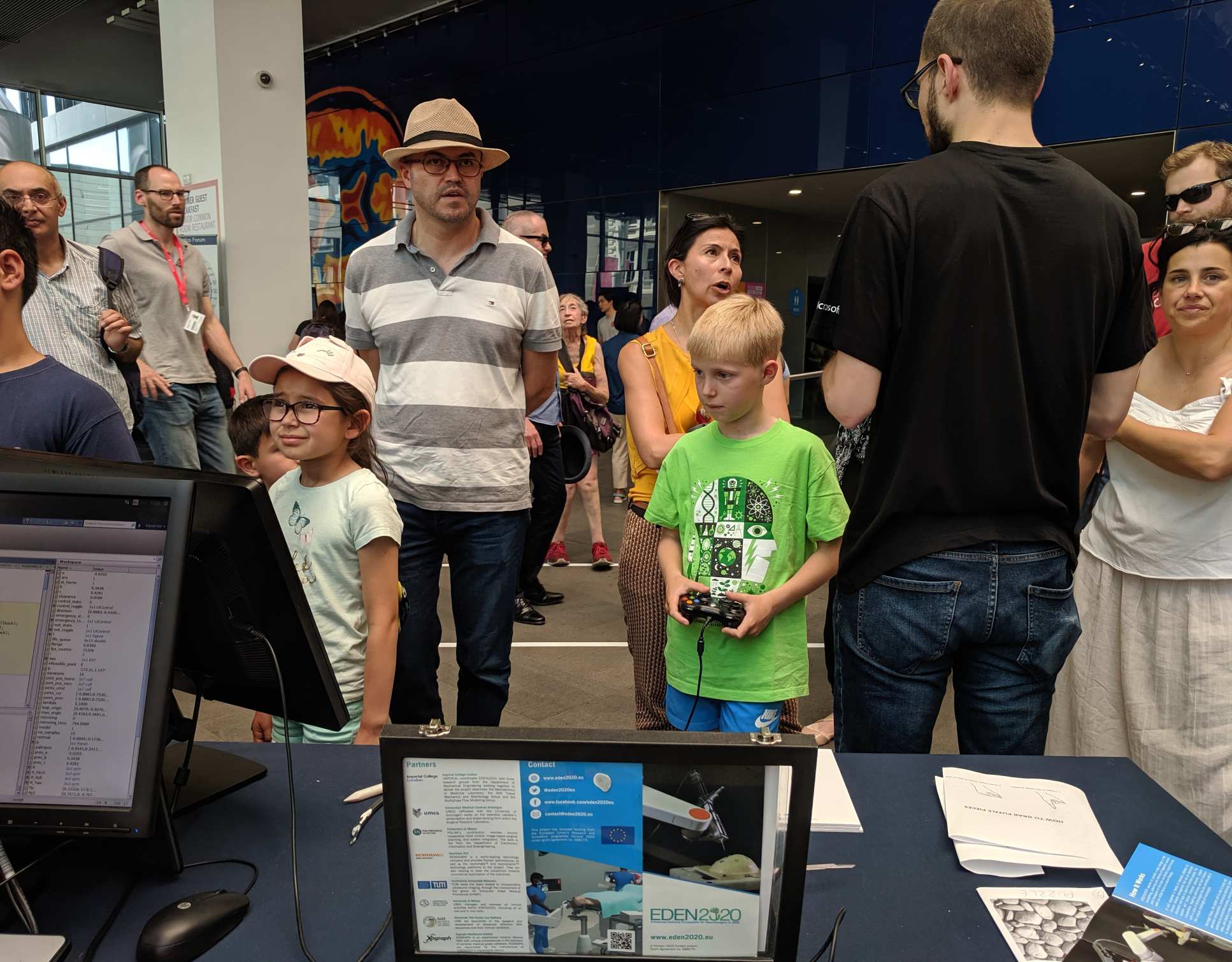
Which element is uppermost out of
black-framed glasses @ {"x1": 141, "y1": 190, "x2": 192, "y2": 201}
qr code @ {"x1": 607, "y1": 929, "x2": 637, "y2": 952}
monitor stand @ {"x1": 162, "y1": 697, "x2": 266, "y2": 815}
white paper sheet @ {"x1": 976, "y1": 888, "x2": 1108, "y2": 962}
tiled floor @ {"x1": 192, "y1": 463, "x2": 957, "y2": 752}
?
black-framed glasses @ {"x1": 141, "y1": 190, "x2": 192, "y2": 201}

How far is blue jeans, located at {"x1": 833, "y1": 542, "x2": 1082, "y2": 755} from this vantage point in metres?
1.45

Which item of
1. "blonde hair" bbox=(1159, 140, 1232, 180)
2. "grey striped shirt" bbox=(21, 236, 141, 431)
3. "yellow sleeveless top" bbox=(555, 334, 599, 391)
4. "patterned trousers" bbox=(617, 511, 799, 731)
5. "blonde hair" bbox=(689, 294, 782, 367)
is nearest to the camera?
"blonde hair" bbox=(689, 294, 782, 367)

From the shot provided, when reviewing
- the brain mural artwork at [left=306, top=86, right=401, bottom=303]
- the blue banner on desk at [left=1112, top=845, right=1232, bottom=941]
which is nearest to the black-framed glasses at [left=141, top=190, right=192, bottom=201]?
the blue banner on desk at [left=1112, top=845, right=1232, bottom=941]

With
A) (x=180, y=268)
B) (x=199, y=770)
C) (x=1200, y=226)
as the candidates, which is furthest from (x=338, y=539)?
(x=180, y=268)

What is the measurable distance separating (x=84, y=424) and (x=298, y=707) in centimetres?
89

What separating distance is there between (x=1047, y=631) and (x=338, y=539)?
134 centimetres

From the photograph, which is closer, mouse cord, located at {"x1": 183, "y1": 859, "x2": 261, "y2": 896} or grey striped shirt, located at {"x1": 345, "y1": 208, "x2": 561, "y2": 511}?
mouse cord, located at {"x1": 183, "y1": 859, "x2": 261, "y2": 896}

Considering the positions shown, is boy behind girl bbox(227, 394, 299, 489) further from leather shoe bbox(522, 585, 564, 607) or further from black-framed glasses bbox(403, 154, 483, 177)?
leather shoe bbox(522, 585, 564, 607)

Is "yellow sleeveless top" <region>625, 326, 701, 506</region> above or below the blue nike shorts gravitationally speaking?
above

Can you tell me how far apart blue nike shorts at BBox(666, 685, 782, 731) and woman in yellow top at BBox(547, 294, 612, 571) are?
2655mm

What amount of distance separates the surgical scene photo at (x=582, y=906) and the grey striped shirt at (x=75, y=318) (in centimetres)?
245

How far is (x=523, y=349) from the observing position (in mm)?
2430

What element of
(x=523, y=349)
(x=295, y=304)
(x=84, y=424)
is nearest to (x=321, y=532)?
(x=84, y=424)

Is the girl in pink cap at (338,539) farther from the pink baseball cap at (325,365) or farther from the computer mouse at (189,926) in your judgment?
the computer mouse at (189,926)
